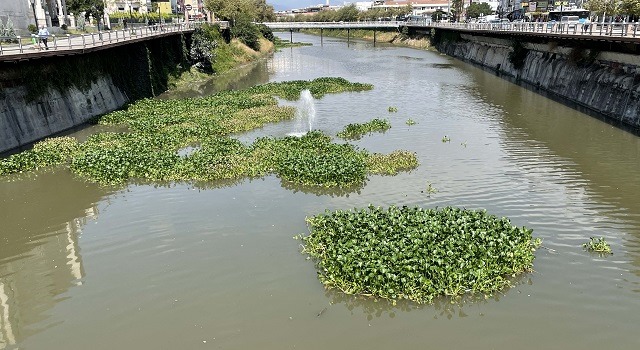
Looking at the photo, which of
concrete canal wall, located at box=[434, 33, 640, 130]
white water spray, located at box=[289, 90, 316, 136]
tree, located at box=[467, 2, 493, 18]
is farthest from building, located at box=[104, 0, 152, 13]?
tree, located at box=[467, 2, 493, 18]

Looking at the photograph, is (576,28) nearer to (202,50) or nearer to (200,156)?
(200,156)

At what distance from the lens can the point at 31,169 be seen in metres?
26.5

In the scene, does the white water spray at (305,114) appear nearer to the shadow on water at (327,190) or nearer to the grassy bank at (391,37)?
the shadow on water at (327,190)

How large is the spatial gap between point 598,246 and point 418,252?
7.18 metres

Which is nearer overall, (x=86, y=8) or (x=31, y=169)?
(x=31, y=169)

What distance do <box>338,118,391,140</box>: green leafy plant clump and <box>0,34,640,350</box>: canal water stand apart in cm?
231

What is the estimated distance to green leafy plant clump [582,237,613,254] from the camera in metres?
17.5

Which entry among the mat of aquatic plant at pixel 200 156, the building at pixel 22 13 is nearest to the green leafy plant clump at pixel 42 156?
the mat of aquatic plant at pixel 200 156

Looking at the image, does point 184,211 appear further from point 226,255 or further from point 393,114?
point 393,114

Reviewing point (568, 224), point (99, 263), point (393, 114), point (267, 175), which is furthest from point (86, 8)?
point (568, 224)

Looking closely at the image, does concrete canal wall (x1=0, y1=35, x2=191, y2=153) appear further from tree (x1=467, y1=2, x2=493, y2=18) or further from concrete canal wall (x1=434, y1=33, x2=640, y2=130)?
tree (x1=467, y1=2, x2=493, y2=18)

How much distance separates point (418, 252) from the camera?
625 inches

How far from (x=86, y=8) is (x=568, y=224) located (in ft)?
292

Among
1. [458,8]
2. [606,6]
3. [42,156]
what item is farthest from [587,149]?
[458,8]
